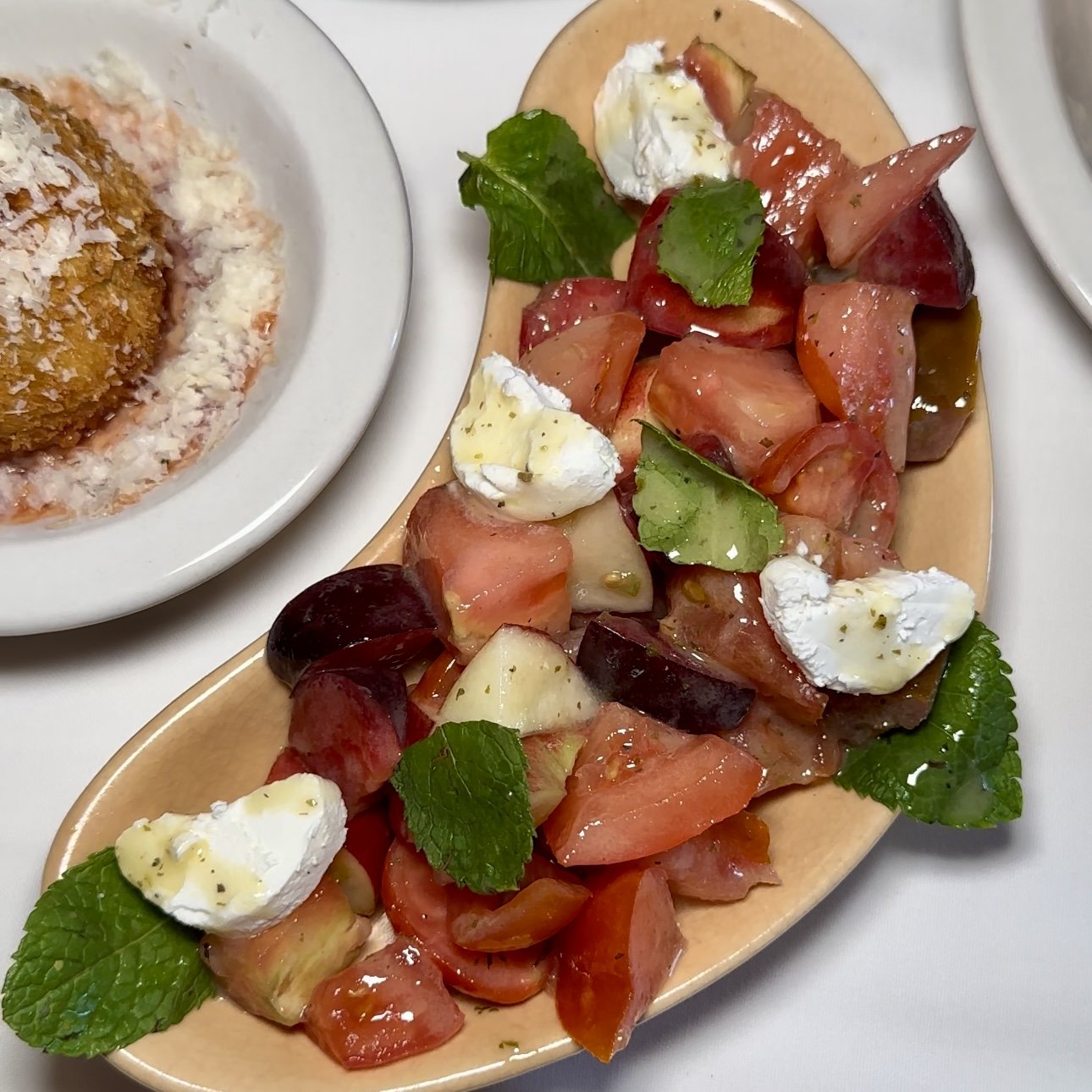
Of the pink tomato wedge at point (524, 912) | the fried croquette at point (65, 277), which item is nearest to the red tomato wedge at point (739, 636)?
the pink tomato wedge at point (524, 912)

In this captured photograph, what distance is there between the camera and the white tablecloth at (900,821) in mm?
1081

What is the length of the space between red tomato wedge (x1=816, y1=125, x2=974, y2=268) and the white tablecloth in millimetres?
193

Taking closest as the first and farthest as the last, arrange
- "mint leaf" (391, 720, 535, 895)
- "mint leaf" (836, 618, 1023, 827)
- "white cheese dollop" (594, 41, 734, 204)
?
1. "mint leaf" (391, 720, 535, 895)
2. "mint leaf" (836, 618, 1023, 827)
3. "white cheese dollop" (594, 41, 734, 204)

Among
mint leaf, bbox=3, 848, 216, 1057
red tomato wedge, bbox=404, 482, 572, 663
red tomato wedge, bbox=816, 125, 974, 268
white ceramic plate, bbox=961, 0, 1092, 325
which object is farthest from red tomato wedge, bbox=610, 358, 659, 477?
mint leaf, bbox=3, 848, 216, 1057

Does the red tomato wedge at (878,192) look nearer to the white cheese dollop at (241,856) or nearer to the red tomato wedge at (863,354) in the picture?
the red tomato wedge at (863,354)

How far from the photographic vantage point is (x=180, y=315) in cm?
119

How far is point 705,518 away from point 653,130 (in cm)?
42

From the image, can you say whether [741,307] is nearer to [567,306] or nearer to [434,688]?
[567,306]

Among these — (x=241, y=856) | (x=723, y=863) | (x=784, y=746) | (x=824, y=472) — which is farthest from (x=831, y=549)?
(x=241, y=856)

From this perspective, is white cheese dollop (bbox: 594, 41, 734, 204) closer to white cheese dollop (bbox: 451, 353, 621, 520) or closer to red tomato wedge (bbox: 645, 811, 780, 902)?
white cheese dollop (bbox: 451, 353, 621, 520)

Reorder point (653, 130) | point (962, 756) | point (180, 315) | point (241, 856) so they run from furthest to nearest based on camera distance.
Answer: point (180, 315) → point (653, 130) → point (962, 756) → point (241, 856)

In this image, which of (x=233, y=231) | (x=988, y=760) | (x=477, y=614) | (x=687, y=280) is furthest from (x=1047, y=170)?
(x=233, y=231)

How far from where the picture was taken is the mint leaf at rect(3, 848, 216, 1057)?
0.86 m

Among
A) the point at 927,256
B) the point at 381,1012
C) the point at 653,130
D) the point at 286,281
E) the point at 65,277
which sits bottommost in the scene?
the point at 381,1012
